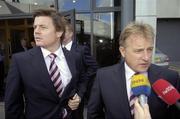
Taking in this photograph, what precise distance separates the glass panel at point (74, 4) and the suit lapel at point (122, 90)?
260 inches

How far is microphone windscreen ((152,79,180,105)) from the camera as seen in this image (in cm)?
241

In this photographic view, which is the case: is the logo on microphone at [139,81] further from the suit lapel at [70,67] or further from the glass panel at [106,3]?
the glass panel at [106,3]

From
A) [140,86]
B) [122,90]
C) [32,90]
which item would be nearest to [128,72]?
[122,90]

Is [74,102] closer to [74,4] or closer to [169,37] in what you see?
[74,4]

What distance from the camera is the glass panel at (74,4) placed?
30.3 ft

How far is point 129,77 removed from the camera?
2693 mm

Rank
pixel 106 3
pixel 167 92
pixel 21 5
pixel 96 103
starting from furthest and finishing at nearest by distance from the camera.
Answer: pixel 21 5
pixel 106 3
pixel 96 103
pixel 167 92

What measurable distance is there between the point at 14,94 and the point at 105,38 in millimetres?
6202

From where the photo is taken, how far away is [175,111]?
264cm

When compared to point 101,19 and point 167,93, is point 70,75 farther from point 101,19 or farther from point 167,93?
point 101,19

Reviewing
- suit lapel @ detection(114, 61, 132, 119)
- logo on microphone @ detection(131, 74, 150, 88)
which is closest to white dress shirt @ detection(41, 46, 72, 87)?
suit lapel @ detection(114, 61, 132, 119)

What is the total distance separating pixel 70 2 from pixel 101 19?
2.73ft

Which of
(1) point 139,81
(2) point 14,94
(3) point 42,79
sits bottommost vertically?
(2) point 14,94

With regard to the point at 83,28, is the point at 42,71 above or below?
below
